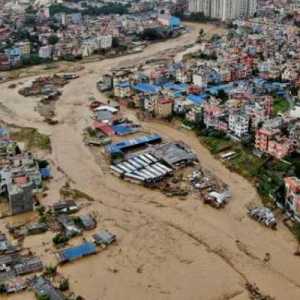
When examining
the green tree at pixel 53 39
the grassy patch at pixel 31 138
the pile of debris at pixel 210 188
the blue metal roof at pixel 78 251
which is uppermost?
the blue metal roof at pixel 78 251

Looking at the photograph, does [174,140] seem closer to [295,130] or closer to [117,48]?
[295,130]

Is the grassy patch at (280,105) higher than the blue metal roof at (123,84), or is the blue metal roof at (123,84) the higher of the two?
the blue metal roof at (123,84)

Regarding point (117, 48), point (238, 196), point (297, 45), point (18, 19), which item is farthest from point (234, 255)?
point (18, 19)

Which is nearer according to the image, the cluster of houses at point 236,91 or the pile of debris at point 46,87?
the cluster of houses at point 236,91

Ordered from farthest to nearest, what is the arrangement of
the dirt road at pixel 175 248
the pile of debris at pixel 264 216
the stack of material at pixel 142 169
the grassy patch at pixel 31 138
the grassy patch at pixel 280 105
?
the grassy patch at pixel 280 105 → the grassy patch at pixel 31 138 → the stack of material at pixel 142 169 → the pile of debris at pixel 264 216 → the dirt road at pixel 175 248

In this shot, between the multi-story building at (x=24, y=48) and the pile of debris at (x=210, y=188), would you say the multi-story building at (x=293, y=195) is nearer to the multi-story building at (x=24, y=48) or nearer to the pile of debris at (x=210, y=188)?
the pile of debris at (x=210, y=188)

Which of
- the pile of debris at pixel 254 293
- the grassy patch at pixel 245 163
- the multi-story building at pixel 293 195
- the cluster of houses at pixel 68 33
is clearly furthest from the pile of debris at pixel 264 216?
the cluster of houses at pixel 68 33

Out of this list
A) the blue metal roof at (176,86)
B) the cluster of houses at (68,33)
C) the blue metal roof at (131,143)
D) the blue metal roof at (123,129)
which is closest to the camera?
the blue metal roof at (131,143)

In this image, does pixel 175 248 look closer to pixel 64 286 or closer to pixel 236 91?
pixel 64 286
